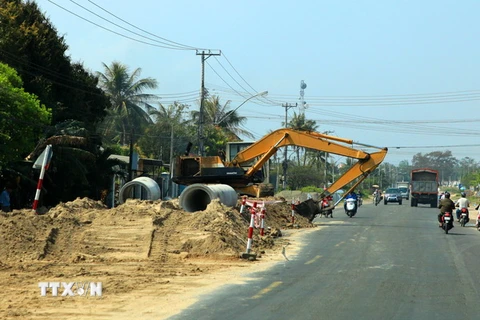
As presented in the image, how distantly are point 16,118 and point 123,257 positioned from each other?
14.3m

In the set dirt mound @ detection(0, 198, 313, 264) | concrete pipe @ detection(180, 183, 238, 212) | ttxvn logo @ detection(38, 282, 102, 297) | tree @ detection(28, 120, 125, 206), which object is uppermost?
tree @ detection(28, 120, 125, 206)

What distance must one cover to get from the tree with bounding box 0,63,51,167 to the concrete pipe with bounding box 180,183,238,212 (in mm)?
7511

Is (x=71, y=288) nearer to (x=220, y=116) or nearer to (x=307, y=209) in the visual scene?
(x=307, y=209)

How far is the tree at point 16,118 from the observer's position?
28.7 metres

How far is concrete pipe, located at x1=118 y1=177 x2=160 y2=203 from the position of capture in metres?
30.1

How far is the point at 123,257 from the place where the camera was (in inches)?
657

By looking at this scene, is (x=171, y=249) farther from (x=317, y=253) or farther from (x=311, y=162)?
(x=311, y=162)

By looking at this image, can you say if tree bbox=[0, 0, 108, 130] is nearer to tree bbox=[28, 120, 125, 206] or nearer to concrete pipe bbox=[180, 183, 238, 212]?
tree bbox=[28, 120, 125, 206]

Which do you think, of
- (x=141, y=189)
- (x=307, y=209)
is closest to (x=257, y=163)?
(x=307, y=209)

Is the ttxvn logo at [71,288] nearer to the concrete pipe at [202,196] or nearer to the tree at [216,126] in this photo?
the concrete pipe at [202,196]

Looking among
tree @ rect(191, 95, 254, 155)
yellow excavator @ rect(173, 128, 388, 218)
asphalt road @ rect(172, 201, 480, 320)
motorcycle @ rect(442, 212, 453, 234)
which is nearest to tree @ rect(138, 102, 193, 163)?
tree @ rect(191, 95, 254, 155)

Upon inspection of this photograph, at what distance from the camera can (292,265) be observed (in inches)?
636

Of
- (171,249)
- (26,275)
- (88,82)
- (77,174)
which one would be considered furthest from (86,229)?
(88,82)

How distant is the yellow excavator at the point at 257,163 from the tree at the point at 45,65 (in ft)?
25.1
